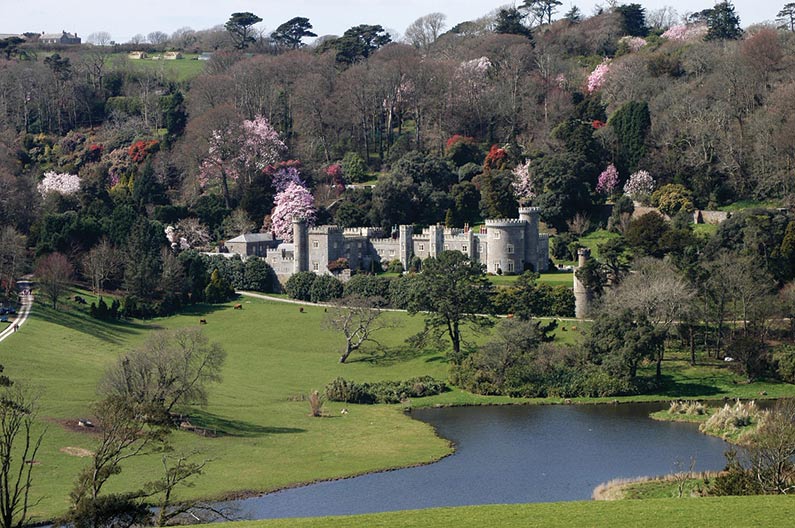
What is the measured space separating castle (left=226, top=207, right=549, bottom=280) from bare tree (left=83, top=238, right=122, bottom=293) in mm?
10820

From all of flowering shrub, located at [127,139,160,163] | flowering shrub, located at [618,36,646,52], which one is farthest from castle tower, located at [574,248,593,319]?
flowering shrub, located at [618,36,646,52]

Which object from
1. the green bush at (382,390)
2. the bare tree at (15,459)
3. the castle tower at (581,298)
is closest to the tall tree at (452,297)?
the green bush at (382,390)

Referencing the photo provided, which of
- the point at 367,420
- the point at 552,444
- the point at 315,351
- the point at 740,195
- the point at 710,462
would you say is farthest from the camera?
the point at 740,195

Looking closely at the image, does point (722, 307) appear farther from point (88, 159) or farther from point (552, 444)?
point (88, 159)

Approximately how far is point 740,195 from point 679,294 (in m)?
28.5

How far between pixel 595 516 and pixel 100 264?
218 feet

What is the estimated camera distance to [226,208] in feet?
386

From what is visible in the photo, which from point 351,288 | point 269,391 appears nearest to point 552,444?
point 269,391

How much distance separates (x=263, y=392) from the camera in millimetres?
73500

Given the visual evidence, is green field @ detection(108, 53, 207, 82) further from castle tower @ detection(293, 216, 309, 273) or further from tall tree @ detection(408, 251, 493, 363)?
tall tree @ detection(408, 251, 493, 363)

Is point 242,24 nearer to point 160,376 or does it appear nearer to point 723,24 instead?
point 723,24

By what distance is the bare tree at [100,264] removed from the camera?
97.9m

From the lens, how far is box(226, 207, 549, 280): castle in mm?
95812

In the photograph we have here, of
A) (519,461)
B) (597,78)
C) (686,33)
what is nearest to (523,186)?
(597,78)
